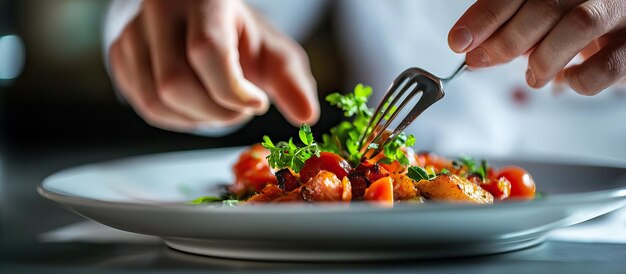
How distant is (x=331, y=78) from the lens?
167 inches

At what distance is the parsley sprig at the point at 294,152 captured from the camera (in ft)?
3.21

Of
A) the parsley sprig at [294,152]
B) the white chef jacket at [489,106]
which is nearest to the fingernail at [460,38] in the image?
the parsley sprig at [294,152]

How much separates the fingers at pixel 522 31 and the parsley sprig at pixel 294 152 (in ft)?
0.77

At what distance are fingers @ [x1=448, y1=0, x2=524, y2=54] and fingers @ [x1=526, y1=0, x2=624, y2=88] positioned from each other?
0.06m

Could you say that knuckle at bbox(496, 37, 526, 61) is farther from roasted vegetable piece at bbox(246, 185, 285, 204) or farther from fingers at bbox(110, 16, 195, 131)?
fingers at bbox(110, 16, 195, 131)

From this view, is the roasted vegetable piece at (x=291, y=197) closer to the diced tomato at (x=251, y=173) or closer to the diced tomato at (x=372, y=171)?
the diced tomato at (x=372, y=171)

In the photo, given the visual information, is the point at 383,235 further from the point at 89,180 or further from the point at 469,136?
the point at 469,136

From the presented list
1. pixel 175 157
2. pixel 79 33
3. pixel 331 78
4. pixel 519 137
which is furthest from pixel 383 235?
pixel 79 33

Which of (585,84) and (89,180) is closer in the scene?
(585,84)

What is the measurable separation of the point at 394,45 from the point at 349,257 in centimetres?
172

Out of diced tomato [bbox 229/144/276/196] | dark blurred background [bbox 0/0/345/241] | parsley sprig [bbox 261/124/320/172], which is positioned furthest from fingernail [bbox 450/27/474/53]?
dark blurred background [bbox 0/0/345/241]

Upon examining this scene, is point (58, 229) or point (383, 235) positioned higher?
point (383, 235)

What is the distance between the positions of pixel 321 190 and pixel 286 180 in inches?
4.0

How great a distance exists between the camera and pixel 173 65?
1.44 meters
